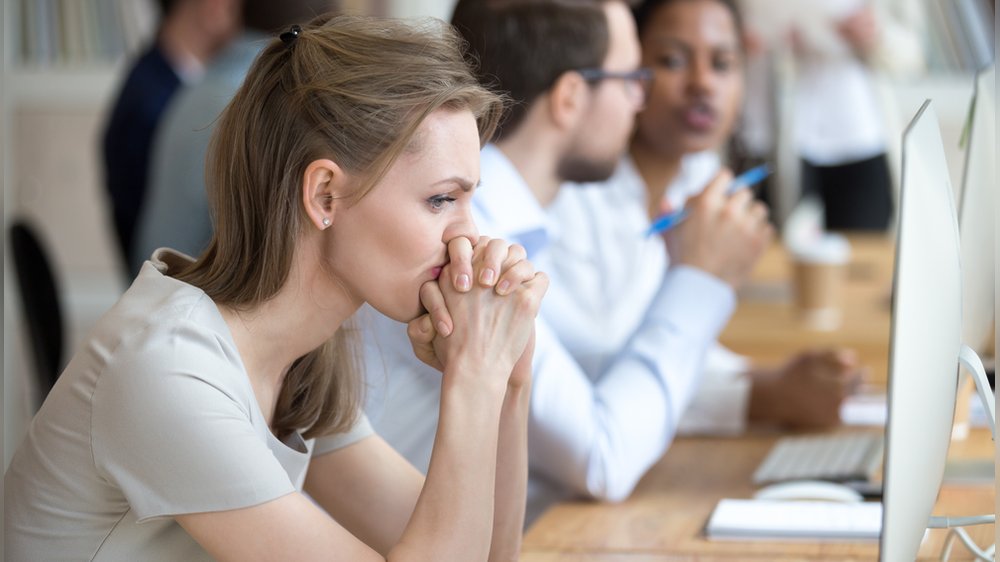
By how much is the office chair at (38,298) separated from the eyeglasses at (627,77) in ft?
3.71

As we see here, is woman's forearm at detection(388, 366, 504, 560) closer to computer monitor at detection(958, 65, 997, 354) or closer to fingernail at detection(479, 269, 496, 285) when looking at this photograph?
fingernail at detection(479, 269, 496, 285)

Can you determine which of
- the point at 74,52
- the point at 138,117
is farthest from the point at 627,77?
the point at 74,52

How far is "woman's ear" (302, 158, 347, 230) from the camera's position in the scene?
0.97m

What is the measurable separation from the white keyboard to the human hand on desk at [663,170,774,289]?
0.80 feet

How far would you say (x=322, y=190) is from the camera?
985mm

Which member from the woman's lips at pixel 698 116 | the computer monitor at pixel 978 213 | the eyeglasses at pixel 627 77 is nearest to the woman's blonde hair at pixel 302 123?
the computer monitor at pixel 978 213

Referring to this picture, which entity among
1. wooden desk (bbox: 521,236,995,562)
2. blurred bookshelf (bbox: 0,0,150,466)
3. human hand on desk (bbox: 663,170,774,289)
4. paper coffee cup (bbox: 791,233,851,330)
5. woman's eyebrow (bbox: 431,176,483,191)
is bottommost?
blurred bookshelf (bbox: 0,0,150,466)

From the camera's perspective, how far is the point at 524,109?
1.64 meters

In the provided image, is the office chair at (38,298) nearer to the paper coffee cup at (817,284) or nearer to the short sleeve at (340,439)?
the short sleeve at (340,439)

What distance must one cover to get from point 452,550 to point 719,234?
2.75 ft

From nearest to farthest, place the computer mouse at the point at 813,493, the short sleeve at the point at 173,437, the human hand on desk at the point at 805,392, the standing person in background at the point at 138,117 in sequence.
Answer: the short sleeve at the point at 173,437, the computer mouse at the point at 813,493, the human hand on desk at the point at 805,392, the standing person in background at the point at 138,117

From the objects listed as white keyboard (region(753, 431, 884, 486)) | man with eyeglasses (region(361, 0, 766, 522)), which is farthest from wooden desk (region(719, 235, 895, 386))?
man with eyeglasses (region(361, 0, 766, 522))

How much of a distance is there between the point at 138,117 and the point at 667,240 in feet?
5.21

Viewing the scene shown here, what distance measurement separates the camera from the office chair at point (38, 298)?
7.30ft
